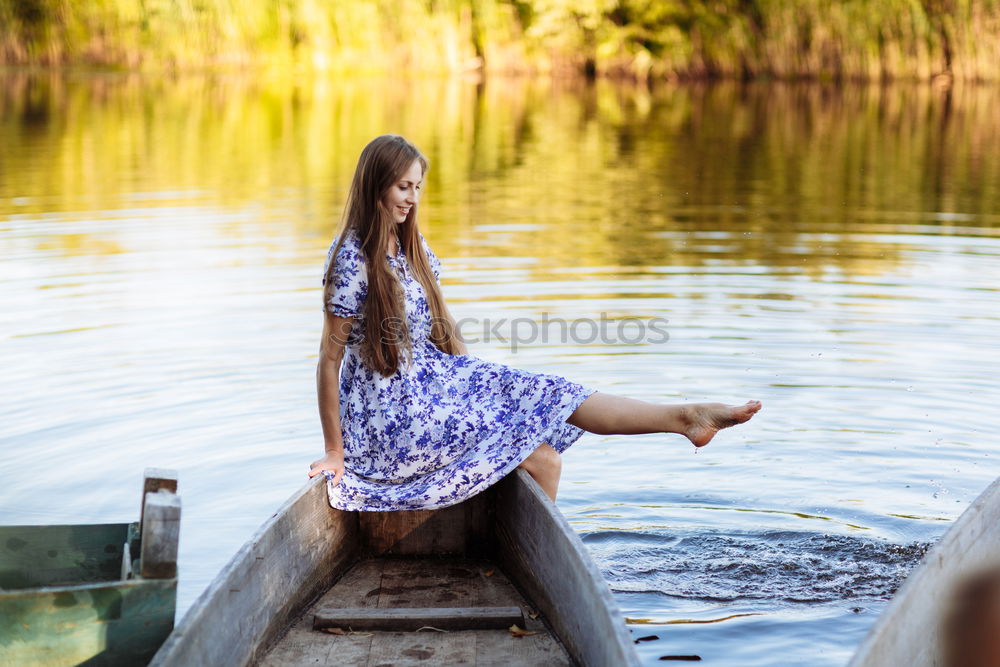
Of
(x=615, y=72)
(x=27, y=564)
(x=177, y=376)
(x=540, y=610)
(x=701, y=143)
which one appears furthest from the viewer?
(x=615, y=72)

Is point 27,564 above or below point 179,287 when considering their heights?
above

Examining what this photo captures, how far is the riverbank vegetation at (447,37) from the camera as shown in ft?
115

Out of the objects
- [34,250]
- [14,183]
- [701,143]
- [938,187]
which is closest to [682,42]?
[701,143]

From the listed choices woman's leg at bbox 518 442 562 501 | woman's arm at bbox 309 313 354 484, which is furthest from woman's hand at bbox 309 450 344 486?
woman's leg at bbox 518 442 562 501

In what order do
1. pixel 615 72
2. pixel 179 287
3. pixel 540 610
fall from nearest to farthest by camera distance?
pixel 540 610 → pixel 179 287 → pixel 615 72

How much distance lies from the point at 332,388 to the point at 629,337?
14.2ft

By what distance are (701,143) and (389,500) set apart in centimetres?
1726

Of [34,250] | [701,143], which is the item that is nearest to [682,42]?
[701,143]

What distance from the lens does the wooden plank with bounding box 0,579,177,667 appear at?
2932mm

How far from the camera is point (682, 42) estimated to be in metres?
37.8

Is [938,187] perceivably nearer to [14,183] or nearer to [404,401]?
[14,183]

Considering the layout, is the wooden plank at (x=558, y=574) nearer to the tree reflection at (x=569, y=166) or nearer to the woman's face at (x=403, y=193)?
the woman's face at (x=403, y=193)

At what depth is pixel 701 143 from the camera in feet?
67.8

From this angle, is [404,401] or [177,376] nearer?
[404,401]
